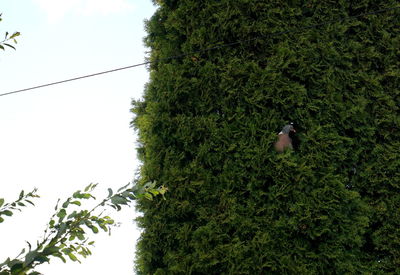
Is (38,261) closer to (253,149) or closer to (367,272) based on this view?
(253,149)

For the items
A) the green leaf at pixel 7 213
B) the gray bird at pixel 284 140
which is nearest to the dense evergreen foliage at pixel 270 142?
the gray bird at pixel 284 140

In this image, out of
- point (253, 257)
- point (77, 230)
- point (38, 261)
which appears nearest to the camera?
point (38, 261)

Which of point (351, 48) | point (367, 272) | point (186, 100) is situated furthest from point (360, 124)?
point (186, 100)

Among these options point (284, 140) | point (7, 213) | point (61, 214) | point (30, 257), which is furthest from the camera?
point (284, 140)

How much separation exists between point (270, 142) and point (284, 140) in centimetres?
16

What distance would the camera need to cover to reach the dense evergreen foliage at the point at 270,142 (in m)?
4.89

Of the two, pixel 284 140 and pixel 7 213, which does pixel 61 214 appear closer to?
pixel 7 213

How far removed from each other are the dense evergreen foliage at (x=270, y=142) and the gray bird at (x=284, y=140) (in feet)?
0.25

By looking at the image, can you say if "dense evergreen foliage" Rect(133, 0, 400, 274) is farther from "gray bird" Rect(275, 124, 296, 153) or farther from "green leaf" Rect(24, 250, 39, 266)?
"green leaf" Rect(24, 250, 39, 266)

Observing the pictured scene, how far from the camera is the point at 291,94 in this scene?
5.30 metres

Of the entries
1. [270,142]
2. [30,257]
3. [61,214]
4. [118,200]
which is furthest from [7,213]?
[270,142]

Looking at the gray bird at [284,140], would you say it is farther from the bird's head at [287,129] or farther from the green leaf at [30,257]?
the green leaf at [30,257]

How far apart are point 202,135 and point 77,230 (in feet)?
11.3

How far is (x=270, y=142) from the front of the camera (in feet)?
16.8
